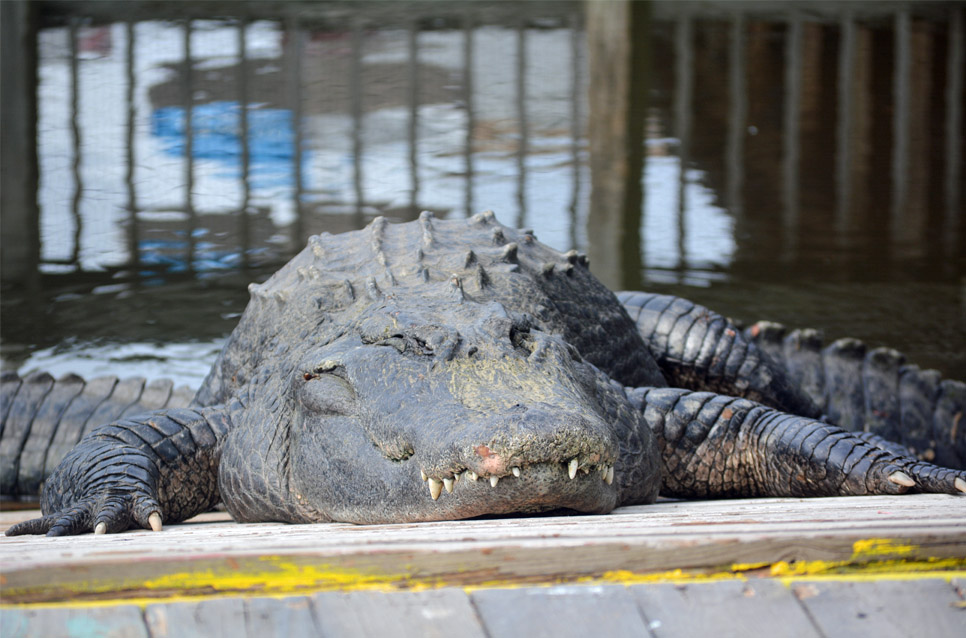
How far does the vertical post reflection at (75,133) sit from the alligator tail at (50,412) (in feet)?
6.01

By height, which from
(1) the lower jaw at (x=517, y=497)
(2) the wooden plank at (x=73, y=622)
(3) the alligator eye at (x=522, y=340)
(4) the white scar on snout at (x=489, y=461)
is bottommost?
(1) the lower jaw at (x=517, y=497)

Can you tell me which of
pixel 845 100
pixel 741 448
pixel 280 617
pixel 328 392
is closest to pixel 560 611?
pixel 280 617

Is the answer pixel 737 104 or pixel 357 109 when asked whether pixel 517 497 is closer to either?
pixel 357 109

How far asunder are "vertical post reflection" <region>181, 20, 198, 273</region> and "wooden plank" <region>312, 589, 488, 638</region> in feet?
14.1

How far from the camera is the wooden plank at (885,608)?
1192 millimetres

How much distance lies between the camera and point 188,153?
568cm

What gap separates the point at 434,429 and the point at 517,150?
4137 millimetres

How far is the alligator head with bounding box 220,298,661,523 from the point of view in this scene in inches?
71.9

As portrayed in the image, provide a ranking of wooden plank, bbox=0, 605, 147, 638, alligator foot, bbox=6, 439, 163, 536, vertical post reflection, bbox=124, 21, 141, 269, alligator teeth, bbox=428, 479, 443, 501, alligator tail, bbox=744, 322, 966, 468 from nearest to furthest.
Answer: wooden plank, bbox=0, 605, 147, 638
alligator teeth, bbox=428, 479, 443, 501
alligator foot, bbox=6, 439, 163, 536
alligator tail, bbox=744, 322, 966, 468
vertical post reflection, bbox=124, 21, 141, 269

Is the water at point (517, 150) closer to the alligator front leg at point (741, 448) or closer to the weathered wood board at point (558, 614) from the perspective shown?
the alligator front leg at point (741, 448)

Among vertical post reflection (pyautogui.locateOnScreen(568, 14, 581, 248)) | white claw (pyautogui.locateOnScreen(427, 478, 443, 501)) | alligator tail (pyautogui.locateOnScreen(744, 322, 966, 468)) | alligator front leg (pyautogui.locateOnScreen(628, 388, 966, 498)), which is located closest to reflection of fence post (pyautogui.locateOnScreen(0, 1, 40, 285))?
vertical post reflection (pyautogui.locateOnScreen(568, 14, 581, 248))

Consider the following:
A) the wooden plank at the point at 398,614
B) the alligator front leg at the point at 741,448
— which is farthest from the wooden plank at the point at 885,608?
the alligator front leg at the point at 741,448

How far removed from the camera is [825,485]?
8.86 feet

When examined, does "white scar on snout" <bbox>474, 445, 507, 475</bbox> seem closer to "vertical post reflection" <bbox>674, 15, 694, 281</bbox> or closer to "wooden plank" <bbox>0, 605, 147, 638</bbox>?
"wooden plank" <bbox>0, 605, 147, 638</bbox>
